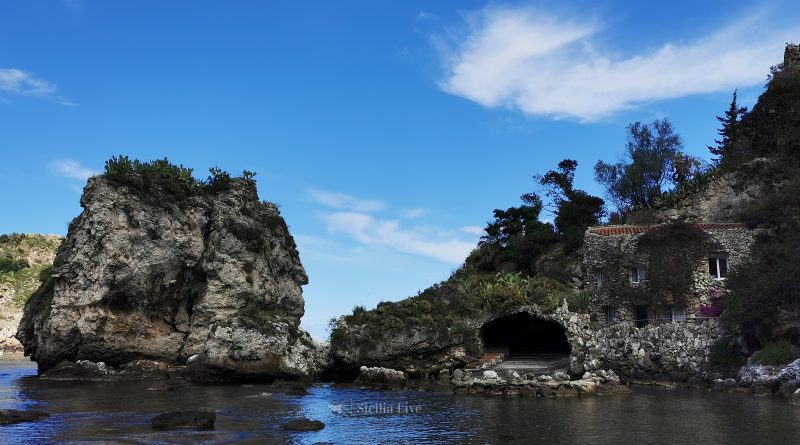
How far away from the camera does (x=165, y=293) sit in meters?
43.2

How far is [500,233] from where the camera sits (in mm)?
61594

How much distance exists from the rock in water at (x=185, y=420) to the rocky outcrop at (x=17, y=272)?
79.3 m

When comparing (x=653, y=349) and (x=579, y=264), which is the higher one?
(x=579, y=264)

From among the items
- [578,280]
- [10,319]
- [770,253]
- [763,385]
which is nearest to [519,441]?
[763,385]

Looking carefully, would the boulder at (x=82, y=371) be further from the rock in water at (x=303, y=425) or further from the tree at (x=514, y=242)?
the tree at (x=514, y=242)

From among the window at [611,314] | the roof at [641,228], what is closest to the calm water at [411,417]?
the window at [611,314]

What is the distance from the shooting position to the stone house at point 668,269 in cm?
3881

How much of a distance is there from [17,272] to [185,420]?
97.2 m

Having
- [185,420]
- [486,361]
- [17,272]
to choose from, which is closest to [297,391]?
[185,420]

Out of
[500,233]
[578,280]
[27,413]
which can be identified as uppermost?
[500,233]

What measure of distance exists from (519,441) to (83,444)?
12.1 meters

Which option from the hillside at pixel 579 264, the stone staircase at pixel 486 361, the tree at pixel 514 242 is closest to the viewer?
the hillside at pixel 579 264

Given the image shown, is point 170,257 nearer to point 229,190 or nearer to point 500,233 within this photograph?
point 229,190

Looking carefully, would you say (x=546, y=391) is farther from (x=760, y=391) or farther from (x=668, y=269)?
(x=668, y=269)
